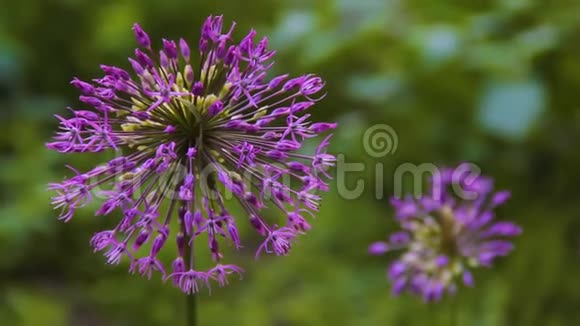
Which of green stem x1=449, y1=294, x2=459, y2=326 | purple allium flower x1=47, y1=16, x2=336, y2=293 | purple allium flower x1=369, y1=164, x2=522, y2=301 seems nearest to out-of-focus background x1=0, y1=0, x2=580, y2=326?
green stem x1=449, y1=294, x2=459, y2=326

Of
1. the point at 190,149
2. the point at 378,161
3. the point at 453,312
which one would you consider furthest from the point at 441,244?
the point at 378,161

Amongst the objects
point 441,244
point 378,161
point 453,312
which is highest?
point 378,161

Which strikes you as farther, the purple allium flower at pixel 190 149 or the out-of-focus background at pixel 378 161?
the out-of-focus background at pixel 378 161

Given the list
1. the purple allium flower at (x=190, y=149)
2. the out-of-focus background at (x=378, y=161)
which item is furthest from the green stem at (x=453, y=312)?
the purple allium flower at (x=190, y=149)

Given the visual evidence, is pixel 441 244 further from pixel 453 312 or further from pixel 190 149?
pixel 190 149

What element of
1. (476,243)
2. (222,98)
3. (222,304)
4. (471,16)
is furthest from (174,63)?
(471,16)

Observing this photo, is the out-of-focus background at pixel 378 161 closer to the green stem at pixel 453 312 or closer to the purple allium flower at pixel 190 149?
the green stem at pixel 453 312
